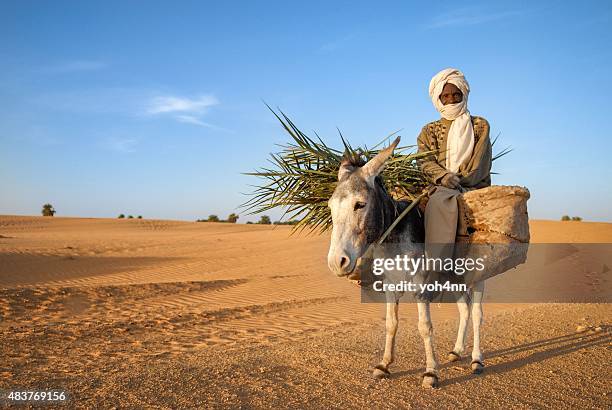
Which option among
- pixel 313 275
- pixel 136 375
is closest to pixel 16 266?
pixel 313 275

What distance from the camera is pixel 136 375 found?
5516 millimetres

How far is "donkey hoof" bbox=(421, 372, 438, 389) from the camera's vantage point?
5172mm

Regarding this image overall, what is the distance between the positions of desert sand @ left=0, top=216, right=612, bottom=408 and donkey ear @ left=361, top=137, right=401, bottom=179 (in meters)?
2.25

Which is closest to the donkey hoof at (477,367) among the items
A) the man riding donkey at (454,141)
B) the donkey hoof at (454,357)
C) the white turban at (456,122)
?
the donkey hoof at (454,357)

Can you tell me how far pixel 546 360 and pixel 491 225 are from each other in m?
2.79

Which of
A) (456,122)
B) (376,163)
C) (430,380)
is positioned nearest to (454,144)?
(456,122)

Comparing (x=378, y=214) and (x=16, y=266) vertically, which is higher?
(x=378, y=214)

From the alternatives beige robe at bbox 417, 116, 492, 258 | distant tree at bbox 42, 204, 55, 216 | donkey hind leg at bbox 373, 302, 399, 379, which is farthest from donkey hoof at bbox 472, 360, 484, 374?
distant tree at bbox 42, 204, 55, 216

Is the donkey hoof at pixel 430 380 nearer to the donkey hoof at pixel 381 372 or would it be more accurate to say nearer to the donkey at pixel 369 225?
the donkey at pixel 369 225

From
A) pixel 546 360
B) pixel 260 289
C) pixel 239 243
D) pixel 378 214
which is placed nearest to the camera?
pixel 378 214

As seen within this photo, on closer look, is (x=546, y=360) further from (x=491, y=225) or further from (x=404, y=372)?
(x=491, y=225)

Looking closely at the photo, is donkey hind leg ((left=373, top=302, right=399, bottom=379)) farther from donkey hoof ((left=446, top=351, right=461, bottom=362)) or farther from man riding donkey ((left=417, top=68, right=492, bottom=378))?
donkey hoof ((left=446, top=351, right=461, bottom=362))

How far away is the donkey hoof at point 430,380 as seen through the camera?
204 inches

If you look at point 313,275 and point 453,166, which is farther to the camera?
Result: point 313,275
